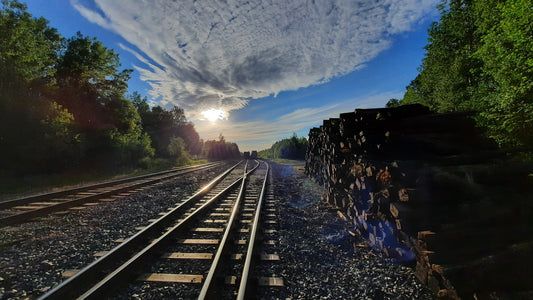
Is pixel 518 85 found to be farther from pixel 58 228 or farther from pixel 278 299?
pixel 58 228

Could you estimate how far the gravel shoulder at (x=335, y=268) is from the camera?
271 centimetres

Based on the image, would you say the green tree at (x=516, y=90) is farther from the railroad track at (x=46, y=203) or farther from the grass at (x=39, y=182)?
the grass at (x=39, y=182)

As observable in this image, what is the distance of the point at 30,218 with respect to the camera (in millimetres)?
5281

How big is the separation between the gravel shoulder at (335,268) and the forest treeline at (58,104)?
14682 millimetres

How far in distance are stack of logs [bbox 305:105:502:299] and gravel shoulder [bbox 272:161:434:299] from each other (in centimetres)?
28

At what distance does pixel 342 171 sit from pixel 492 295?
4263 millimetres

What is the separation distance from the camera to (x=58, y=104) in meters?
16.8

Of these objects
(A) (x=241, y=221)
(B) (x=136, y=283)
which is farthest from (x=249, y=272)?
(A) (x=241, y=221)

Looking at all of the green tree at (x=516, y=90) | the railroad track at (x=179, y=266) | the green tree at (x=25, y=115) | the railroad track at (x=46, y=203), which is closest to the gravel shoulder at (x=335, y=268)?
the railroad track at (x=179, y=266)

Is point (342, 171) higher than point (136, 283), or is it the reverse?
point (342, 171)

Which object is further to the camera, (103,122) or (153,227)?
(103,122)

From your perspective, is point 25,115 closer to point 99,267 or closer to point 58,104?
point 58,104

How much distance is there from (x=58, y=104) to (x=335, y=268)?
78.5ft

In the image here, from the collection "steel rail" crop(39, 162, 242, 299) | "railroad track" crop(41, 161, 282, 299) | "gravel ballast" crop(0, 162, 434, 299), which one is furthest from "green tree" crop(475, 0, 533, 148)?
"steel rail" crop(39, 162, 242, 299)
